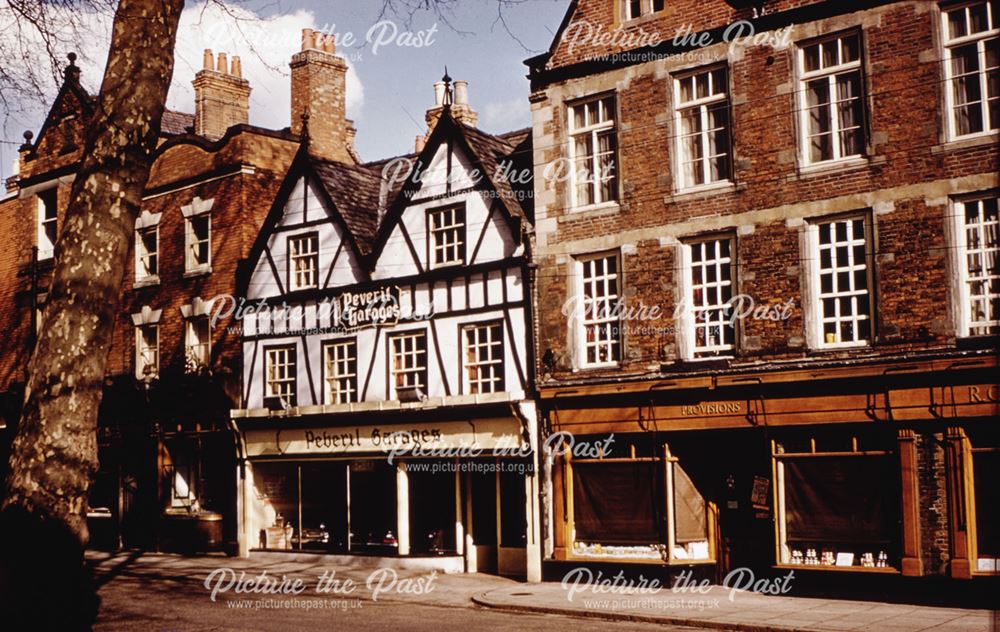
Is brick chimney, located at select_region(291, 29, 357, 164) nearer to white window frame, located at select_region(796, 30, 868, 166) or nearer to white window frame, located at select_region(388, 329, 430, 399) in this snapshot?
white window frame, located at select_region(388, 329, 430, 399)

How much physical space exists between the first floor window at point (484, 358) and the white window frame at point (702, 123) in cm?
534

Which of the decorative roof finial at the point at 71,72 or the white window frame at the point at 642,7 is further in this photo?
the white window frame at the point at 642,7

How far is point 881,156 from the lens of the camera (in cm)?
1798

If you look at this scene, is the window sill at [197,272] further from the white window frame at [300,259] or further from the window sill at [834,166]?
the window sill at [834,166]

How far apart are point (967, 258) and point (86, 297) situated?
1415 cm

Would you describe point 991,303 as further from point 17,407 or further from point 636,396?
point 17,407

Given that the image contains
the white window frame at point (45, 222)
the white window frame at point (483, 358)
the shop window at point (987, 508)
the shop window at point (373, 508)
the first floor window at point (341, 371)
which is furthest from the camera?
the white window frame at point (45, 222)

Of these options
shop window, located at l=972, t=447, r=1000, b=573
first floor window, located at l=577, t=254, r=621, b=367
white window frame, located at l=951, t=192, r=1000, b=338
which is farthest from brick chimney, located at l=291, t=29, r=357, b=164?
shop window, located at l=972, t=447, r=1000, b=573

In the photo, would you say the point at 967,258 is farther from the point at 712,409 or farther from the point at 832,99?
the point at 712,409

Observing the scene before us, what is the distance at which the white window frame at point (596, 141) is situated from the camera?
2153cm

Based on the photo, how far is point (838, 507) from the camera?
59.7 feet

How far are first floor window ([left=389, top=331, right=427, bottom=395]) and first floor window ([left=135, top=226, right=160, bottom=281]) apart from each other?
367 inches

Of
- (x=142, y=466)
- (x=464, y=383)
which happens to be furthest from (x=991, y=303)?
(x=142, y=466)

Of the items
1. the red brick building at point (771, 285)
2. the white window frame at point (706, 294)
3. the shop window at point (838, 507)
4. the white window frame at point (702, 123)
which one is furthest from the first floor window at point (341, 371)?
the shop window at point (838, 507)
